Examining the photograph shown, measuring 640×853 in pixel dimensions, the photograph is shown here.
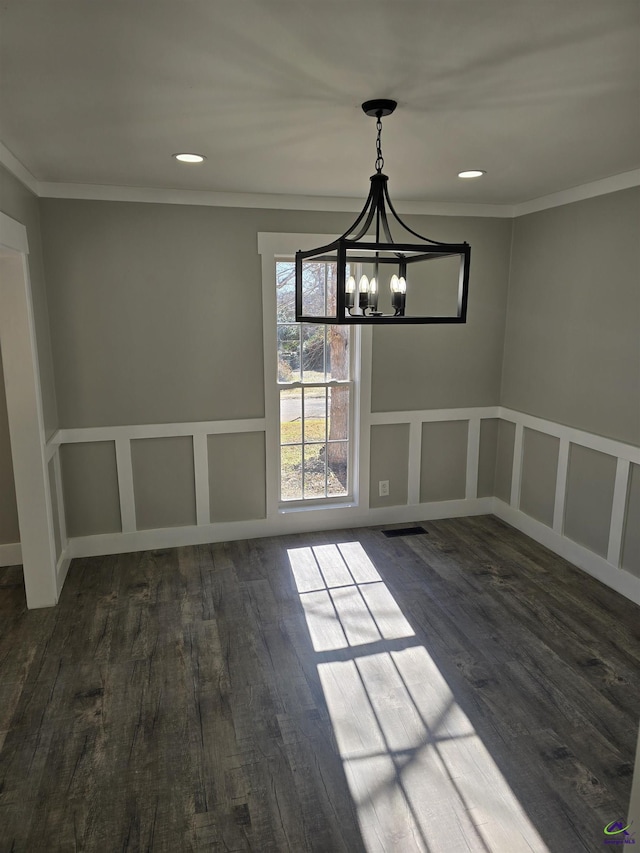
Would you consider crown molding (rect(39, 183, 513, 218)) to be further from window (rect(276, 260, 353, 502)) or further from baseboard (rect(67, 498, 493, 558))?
baseboard (rect(67, 498, 493, 558))

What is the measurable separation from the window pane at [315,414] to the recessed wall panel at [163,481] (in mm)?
914

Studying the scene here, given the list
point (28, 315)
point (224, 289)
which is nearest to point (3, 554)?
point (28, 315)

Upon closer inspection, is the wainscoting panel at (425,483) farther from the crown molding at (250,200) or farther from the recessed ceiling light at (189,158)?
the recessed ceiling light at (189,158)

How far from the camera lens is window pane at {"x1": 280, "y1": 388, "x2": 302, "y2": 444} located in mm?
4438

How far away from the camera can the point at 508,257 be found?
15.0 ft

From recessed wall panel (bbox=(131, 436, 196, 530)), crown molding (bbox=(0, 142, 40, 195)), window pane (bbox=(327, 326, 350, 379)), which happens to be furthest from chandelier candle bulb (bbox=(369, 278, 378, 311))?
recessed wall panel (bbox=(131, 436, 196, 530))

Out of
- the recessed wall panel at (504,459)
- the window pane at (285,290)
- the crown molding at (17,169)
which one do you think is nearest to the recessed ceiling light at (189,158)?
the crown molding at (17,169)

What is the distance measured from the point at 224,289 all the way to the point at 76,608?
7.55ft

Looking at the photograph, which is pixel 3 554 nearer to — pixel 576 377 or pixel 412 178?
pixel 412 178

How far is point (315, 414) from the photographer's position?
4.52 meters

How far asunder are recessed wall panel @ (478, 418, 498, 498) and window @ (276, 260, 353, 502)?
1152 millimetres

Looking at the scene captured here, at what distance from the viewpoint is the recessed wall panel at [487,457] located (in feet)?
15.9

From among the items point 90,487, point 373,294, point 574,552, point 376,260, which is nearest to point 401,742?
point 373,294

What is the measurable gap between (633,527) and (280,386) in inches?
100
